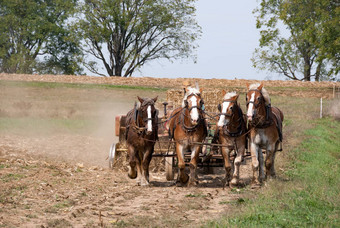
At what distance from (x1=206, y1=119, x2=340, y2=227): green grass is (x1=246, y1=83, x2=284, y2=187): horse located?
66 centimetres

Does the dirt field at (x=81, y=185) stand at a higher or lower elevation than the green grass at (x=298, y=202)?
lower

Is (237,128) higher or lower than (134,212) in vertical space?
higher

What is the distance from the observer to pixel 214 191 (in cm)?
1230

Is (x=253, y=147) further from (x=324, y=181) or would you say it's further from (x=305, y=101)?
(x=305, y=101)

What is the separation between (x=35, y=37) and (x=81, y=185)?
42.7m

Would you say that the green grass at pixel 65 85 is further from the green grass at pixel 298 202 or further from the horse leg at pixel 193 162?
the horse leg at pixel 193 162

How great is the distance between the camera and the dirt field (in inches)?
362

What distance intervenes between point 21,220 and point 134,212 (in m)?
1.96

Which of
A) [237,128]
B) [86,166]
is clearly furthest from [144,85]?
[237,128]

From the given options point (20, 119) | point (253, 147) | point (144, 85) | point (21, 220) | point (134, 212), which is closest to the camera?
point (21, 220)

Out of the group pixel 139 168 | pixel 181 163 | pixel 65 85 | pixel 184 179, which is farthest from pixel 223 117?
pixel 65 85

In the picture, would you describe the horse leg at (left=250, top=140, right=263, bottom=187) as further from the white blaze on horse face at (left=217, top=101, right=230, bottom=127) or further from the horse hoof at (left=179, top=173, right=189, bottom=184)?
the horse hoof at (left=179, top=173, right=189, bottom=184)

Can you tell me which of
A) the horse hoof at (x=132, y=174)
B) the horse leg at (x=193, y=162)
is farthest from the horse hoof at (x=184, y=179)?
the horse hoof at (x=132, y=174)

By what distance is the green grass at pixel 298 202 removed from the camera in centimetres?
817
